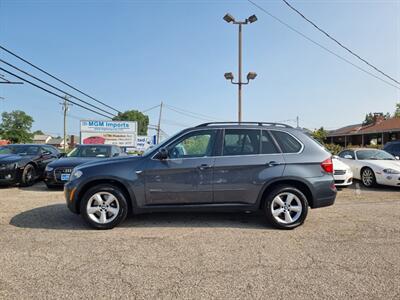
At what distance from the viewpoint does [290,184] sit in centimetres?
473

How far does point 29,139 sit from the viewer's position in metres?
96.6

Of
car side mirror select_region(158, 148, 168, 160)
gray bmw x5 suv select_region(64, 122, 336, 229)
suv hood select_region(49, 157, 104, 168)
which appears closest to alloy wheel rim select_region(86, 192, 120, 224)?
gray bmw x5 suv select_region(64, 122, 336, 229)

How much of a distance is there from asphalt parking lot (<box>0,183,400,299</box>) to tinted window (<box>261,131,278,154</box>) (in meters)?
1.27

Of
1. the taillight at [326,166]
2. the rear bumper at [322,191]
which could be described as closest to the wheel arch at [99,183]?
the rear bumper at [322,191]

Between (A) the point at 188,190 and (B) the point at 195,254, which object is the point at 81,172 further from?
(B) the point at 195,254

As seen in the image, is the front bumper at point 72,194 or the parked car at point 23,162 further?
the parked car at point 23,162

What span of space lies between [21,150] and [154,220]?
783 cm

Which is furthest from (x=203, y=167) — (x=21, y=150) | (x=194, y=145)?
(x=21, y=150)

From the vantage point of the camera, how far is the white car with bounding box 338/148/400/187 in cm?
861

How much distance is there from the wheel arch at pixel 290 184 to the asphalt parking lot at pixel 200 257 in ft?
1.48

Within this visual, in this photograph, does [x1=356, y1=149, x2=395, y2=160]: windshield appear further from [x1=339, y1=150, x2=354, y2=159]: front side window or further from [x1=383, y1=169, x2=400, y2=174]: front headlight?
[x1=383, y1=169, x2=400, y2=174]: front headlight

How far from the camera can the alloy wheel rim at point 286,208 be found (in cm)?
461

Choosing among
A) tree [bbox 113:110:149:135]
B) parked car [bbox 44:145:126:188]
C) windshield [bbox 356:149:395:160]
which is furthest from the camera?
tree [bbox 113:110:149:135]

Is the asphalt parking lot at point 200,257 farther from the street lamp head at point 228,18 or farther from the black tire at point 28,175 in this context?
the street lamp head at point 228,18
